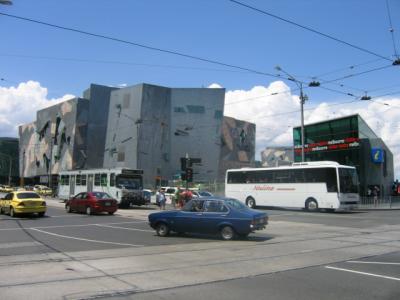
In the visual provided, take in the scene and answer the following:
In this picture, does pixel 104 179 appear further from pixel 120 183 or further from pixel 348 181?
pixel 348 181

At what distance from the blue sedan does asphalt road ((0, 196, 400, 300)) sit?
0.41m

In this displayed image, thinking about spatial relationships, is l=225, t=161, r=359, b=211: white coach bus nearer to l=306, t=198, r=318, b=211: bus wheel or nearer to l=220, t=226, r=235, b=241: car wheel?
l=306, t=198, r=318, b=211: bus wheel

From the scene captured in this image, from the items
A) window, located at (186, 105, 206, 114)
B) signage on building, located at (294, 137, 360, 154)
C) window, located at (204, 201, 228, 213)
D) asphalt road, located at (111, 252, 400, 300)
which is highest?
window, located at (186, 105, 206, 114)

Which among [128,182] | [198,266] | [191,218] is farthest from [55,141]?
[198,266]

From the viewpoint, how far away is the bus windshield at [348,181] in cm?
3128

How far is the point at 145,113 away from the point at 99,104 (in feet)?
59.7

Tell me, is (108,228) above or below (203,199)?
below

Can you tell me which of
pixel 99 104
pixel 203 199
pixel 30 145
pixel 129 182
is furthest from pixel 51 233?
Answer: pixel 30 145

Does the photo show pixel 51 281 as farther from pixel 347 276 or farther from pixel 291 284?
pixel 347 276

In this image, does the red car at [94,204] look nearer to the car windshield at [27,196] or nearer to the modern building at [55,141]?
the car windshield at [27,196]

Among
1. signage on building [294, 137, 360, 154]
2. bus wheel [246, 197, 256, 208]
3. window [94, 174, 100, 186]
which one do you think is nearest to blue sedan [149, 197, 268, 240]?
window [94, 174, 100, 186]

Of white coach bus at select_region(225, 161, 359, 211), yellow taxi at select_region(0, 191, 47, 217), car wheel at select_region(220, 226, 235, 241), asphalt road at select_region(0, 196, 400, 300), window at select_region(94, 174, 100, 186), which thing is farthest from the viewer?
window at select_region(94, 174, 100, 186)

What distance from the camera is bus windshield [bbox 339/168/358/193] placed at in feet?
103

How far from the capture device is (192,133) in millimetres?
81125
